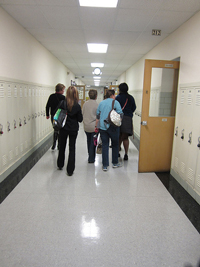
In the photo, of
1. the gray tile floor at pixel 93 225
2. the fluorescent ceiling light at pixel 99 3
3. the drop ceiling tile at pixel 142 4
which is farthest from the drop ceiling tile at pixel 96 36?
the gray tile floor at pixel 93 225

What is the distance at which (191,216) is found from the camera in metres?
2.54

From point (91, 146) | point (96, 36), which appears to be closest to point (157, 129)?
point (91, 146)

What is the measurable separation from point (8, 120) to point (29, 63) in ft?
5.53

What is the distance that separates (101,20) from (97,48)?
7.33 feet

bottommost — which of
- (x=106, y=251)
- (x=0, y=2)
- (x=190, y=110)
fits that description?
(x=106, y=251)

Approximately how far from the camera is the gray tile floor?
1852 mm

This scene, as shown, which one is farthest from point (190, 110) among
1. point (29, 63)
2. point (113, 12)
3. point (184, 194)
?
point (29, 63)

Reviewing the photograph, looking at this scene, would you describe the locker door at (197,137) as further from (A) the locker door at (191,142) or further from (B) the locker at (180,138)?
(B) the locker at (180,138)

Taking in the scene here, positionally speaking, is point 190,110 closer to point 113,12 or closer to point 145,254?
point 113,12

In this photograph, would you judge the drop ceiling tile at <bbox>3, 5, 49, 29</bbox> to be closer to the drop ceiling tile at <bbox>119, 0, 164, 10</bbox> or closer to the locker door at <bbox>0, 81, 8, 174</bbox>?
the locker door at <bbox>0, 81, 8, 174</bbox>

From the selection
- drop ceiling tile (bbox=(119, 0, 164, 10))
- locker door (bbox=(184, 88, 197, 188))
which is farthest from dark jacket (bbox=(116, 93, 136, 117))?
drop ceiling tile (bbox=(119, 0, 164, 10))

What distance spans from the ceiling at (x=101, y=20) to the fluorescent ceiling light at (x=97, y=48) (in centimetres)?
31

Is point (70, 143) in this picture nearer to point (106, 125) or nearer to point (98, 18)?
point (106, 125)

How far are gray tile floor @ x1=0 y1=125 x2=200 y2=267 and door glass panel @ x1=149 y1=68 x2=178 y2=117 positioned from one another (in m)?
1.35
